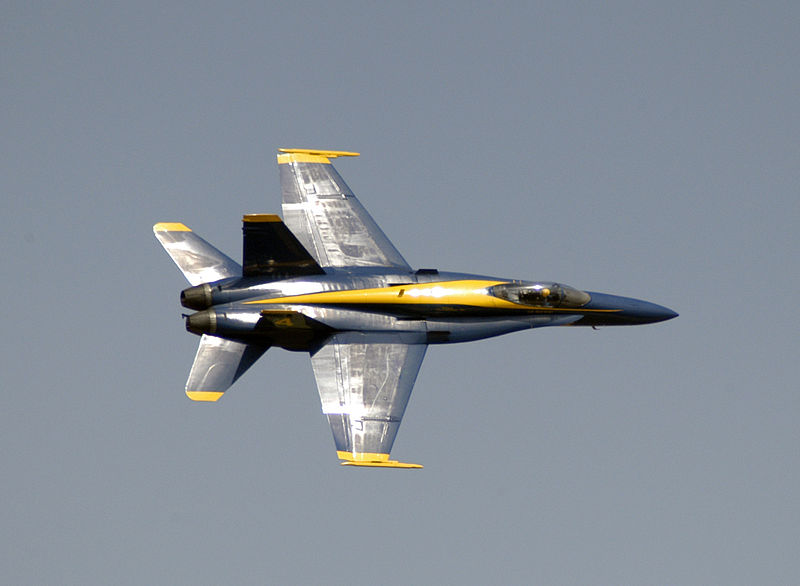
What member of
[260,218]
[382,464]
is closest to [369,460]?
[382,464]

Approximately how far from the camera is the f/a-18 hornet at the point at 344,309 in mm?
40062

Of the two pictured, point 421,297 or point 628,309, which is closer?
point 421,297

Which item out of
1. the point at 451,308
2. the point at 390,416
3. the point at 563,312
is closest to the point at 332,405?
the point at 390,416

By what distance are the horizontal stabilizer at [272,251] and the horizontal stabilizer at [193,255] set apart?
1.16 metres

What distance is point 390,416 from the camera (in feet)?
130

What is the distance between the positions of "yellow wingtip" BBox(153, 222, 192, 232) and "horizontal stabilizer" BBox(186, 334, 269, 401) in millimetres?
3517

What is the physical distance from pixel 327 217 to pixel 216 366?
17.6ft

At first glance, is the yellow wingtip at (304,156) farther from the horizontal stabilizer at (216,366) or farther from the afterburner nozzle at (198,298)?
the horizontal stabilizer at (216,366)

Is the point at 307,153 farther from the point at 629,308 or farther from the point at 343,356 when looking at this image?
the point at 629,308

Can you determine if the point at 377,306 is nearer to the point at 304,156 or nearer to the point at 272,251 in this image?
the point at 272,251

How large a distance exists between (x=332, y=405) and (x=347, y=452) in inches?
58.4

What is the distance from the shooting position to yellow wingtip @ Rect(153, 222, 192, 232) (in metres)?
42.5

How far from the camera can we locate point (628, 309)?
43.4 metres

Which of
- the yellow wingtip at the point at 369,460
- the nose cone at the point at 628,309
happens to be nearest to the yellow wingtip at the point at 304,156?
the nose cone at the point at 628,309
